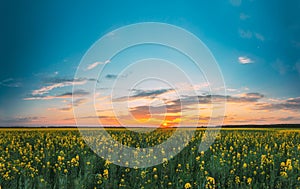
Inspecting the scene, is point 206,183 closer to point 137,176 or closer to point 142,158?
point 137,176

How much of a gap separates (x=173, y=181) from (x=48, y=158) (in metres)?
4.11

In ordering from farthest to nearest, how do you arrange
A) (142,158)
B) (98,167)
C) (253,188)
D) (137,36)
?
(137,36) → (142,158) → (98,167) → (253,188)

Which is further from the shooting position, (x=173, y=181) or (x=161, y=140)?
(x=161, y=140)

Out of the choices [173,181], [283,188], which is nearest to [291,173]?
[283,188]

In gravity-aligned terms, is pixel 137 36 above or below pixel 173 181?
above

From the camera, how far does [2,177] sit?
8.20 m

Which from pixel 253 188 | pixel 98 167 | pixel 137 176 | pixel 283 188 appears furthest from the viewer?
pixel 98 167

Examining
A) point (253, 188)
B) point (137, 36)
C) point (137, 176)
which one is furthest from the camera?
point (137, 36)

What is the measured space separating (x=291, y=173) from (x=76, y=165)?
5100 millimetres

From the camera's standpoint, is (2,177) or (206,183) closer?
(206,183)

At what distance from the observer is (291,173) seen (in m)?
7.68

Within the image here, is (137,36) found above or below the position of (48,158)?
above

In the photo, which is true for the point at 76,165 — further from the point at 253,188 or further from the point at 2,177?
the point at 253,188

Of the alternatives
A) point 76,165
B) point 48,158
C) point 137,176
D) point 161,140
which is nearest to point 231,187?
point 137,176
